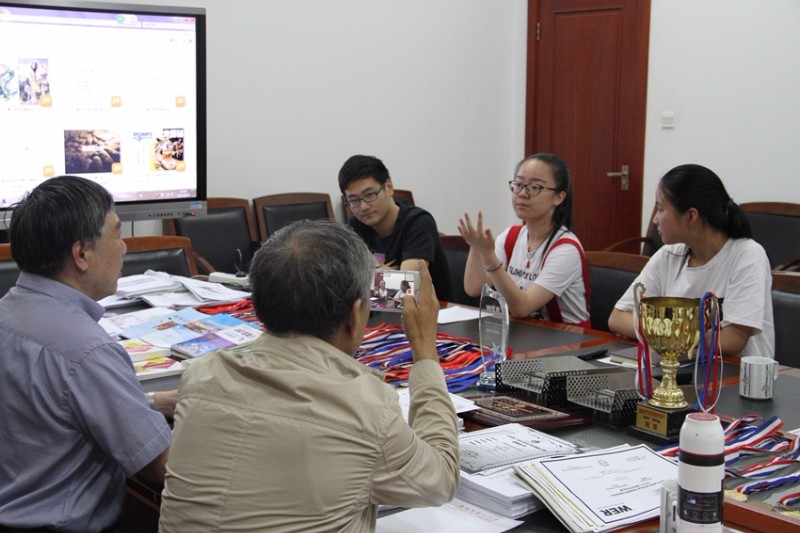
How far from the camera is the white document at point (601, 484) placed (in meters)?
1.50

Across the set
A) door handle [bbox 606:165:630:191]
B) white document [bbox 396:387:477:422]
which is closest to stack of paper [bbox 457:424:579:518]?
white document [bbox 396:387:477:422]

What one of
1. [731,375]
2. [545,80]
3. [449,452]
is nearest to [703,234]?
[731,375]

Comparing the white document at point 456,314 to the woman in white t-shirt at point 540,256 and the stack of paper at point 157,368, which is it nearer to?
the woman in white t-shirt at point 540,256

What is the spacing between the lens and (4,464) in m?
1.80

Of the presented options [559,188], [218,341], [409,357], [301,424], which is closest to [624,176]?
[559,188]

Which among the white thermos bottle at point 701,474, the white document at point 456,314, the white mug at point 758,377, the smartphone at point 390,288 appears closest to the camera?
the white thermos bottle at point 701,474

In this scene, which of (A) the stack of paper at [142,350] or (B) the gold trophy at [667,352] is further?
(A) the stack of paper at [142,350]

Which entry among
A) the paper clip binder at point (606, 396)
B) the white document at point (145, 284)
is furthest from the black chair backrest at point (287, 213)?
the paper clip binder at point (606, 396)

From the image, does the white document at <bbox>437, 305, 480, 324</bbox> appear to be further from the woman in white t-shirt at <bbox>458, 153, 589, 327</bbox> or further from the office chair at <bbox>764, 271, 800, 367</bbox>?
the office chair at <bbox>764, 271, 800, 367</bbox>

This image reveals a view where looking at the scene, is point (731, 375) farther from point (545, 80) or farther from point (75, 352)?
point (545, 80)

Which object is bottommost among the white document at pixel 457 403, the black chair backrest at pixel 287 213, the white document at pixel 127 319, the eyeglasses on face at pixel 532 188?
the white document at pixel 457 403

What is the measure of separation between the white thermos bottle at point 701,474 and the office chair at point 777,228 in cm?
414

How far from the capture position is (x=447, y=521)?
5.05 feet

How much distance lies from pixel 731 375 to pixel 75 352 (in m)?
1.56
